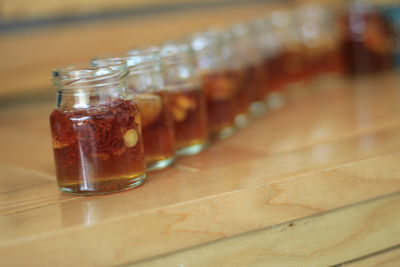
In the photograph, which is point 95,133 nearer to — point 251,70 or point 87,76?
point 87,76

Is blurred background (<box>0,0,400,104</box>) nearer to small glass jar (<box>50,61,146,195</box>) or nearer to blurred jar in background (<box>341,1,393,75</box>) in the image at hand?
blurred jar in background (<box>341,1,393,75</box>)

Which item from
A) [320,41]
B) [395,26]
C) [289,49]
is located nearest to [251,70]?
[289,49]

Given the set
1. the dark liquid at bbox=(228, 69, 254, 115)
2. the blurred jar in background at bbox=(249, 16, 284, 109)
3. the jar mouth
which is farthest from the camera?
the blurred jar in background at bbox=(249, 16, 284, 109)

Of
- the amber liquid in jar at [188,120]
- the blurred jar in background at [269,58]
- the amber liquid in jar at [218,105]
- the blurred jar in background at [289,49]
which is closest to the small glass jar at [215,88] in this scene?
the amber liquid in jar at [218,105]

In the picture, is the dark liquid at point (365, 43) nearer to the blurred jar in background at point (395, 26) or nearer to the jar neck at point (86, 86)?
the blurred jar in background at point (395, 26)

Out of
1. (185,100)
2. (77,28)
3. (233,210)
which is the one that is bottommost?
(233,210)

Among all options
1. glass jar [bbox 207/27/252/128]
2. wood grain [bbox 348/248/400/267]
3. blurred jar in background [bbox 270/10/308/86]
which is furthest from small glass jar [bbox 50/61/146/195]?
blurred jar in background [bbox 270/10/308/86]

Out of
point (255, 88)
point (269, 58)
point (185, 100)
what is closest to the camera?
point (185, 100)
